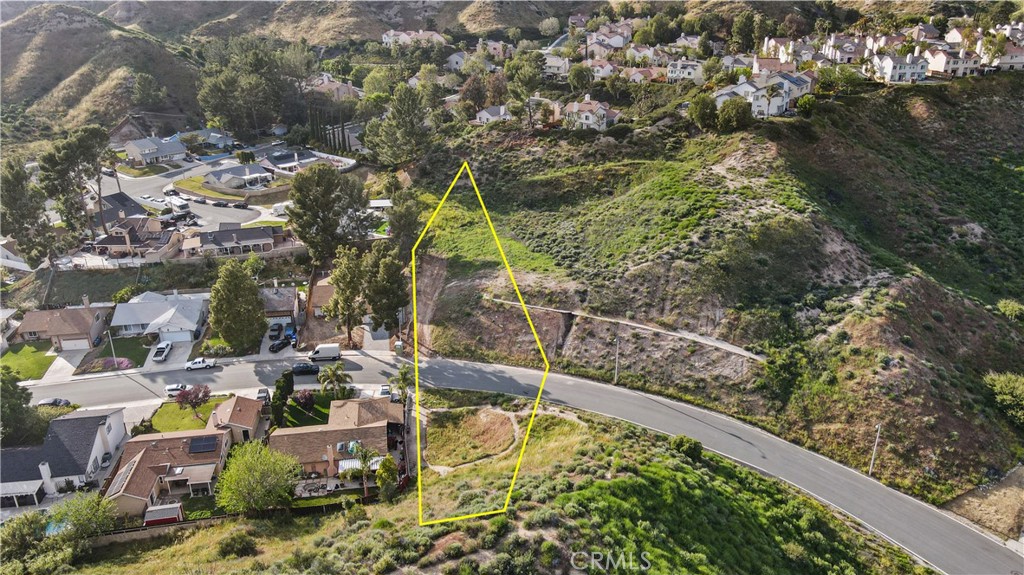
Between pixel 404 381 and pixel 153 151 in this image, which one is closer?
pixel 404 381

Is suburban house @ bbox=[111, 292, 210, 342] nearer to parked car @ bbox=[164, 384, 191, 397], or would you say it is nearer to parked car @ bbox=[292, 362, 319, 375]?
parked car @ bbox=[164, 384, 191, 397]

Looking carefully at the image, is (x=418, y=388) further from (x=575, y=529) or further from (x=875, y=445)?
Answer: (x=875, y=445)

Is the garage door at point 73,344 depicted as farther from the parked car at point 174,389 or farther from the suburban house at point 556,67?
the suburban house at point 556,67

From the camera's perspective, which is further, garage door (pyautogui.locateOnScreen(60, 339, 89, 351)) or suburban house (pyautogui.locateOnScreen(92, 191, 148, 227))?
suburban house (pyautogui.locateOnScreen(92, 191, 148, 227))

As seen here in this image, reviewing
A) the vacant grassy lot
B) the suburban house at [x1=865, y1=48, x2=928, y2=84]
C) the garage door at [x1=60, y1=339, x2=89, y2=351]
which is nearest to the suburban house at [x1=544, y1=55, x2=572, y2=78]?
the suburban house at [x1=865, y1=48, x2=928, y2=84]

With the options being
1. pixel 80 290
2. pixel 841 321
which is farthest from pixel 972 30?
pixel 80 290

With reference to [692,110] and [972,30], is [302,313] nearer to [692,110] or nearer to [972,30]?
[692,110]

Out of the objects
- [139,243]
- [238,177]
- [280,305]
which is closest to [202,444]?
[280,305]
